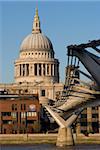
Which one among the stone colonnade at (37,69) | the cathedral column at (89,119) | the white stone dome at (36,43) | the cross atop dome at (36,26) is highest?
the cross atop dome at (36,26)

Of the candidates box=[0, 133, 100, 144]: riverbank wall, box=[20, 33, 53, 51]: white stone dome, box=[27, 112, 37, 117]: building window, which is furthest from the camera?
box=[20, 33, 53, 51]: white stone dome

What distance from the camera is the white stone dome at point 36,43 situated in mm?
152750

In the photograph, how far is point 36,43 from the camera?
15338cm

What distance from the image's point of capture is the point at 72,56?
38750mm

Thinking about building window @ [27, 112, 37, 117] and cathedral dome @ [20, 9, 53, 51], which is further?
cathedral dome @ [20, 9, 53, 51]

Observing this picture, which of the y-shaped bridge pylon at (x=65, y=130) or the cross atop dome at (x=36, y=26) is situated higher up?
the cross atop dome at (x=36, y=26)

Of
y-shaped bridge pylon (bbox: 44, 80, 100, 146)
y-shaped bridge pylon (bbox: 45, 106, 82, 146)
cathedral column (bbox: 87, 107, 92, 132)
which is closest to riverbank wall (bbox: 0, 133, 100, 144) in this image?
y-shaped bridge pylon (bbox: 45, 106, 82, 146)

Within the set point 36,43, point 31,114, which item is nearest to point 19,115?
point 31,114

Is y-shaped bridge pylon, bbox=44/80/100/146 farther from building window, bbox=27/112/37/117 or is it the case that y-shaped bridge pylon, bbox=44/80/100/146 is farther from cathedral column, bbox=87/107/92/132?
cathedral column, bbox=87/107/92/132

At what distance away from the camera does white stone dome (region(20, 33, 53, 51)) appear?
501ft

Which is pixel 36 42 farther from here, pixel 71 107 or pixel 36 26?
pixel 71 107

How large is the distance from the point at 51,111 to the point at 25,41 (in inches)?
3571

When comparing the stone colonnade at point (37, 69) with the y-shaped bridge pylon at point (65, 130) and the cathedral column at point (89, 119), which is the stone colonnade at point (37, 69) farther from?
the y-shaped bridge pylon at point (65, 130)

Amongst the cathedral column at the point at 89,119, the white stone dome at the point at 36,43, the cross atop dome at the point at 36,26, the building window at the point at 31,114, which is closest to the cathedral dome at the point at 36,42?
the white stone dome at the point at 36,43
